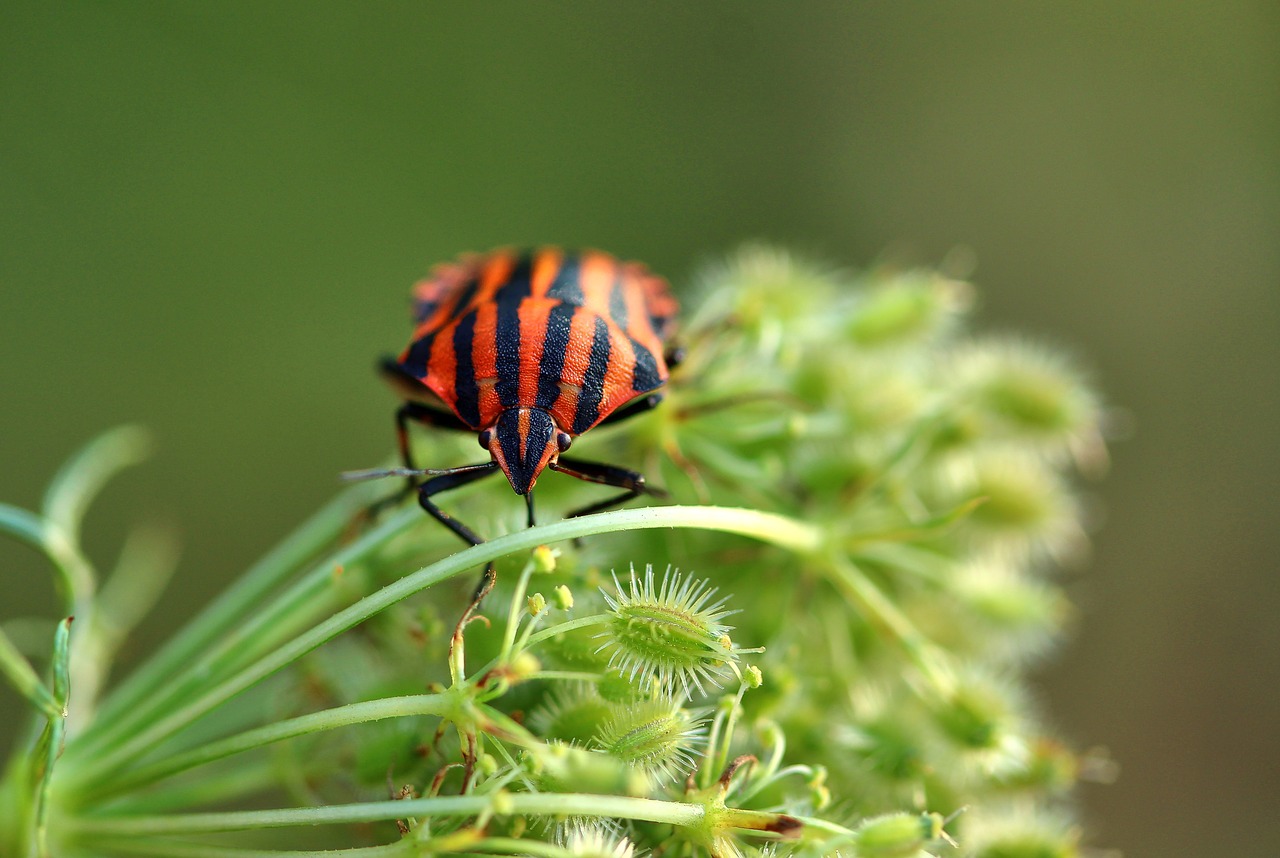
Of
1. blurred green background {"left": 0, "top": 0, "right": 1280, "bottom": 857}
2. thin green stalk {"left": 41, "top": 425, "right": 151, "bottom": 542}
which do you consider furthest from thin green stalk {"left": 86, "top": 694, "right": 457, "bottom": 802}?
blurred green background {"left": 0, "top": 0, "right": 1280, "bottom": 857}

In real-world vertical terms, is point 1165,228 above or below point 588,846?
above

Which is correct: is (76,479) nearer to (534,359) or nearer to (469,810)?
(534,359)

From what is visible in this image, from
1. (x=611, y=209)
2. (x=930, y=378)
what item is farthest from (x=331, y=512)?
(x=611, y=209)

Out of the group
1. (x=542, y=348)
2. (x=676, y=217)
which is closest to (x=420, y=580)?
(x=542, y=348)

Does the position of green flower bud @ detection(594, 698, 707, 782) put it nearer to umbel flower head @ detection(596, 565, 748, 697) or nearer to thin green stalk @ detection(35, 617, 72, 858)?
umbel flower head @ detection(596, 565, 748, 697)

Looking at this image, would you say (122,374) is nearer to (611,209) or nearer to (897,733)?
(611,209)

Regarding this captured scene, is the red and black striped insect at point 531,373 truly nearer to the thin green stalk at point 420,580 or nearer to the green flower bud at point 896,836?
the thin green stalk at point 420,580
